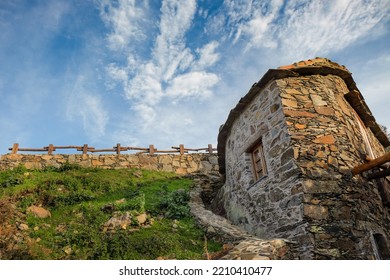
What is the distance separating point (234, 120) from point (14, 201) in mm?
7067

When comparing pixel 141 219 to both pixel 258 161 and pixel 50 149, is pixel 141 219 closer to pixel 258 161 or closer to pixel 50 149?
pixel 258 161

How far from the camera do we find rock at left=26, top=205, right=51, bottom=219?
8.12 metres

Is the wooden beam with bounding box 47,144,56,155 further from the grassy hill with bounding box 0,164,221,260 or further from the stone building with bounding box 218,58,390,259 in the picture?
the stone building with bounding box 218,58,390,259

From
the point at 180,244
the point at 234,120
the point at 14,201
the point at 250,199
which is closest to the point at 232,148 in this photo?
the point at 234,120

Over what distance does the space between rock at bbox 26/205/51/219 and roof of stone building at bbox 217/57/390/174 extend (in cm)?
573

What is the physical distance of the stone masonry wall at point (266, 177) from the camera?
599cm

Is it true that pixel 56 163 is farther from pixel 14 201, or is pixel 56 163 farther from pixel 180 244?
pixel 180 244

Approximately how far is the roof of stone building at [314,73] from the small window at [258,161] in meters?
1.35

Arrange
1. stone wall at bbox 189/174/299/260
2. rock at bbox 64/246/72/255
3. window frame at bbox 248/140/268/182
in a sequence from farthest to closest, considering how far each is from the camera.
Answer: window frame at bbox 248/140/268/182 → rock at bbox 64/246/72/255 → stone wall at bbox 189/174/299/260

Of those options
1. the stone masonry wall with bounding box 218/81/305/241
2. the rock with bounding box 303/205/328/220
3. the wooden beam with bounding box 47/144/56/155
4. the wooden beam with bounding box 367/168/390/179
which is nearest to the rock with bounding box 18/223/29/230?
the stone masonry wall with bounding box 218/81/305/241

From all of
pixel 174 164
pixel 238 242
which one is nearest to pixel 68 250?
pixel 238 242

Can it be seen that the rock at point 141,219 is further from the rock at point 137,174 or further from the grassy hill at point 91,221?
the rock at point 137,174

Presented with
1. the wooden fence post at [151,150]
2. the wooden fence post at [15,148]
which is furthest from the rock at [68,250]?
the wooden fence post at [15,148]

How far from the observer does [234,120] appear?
8961mm
